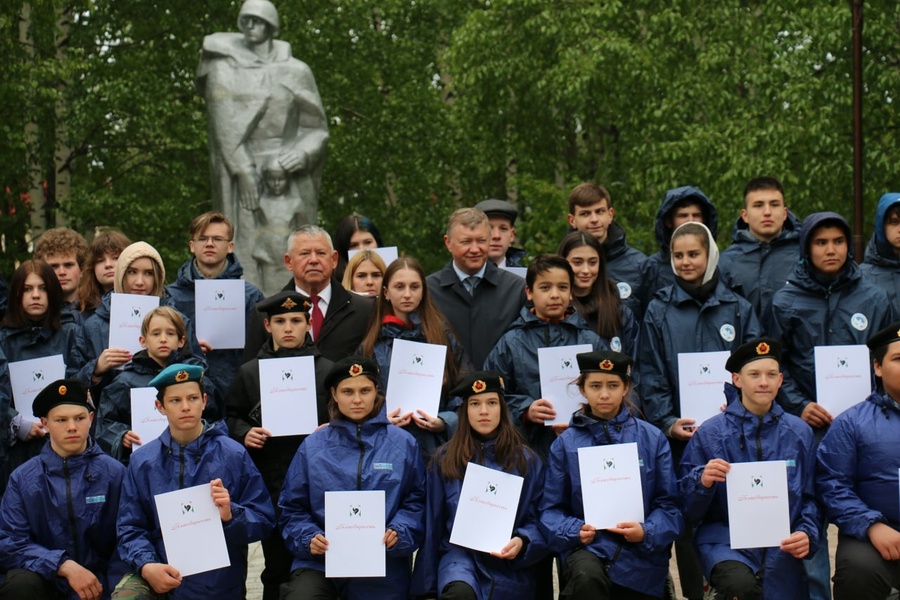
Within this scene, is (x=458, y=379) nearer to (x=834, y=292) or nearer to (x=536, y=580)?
(x=536, y=580)

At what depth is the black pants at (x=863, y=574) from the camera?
6.89 metres

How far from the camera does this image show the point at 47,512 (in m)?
7.27

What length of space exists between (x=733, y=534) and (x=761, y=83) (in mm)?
13399

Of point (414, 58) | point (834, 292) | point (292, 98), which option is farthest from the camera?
point (414, 58)

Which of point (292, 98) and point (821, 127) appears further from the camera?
point (821, 127)

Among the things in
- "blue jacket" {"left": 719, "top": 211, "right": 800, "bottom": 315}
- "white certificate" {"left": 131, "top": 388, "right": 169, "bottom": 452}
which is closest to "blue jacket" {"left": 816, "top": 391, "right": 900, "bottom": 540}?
"blue jacket" {"left": 719, "top": 211, "right": 800, "bottom": 315}

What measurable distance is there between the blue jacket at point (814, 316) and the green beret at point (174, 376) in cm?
331

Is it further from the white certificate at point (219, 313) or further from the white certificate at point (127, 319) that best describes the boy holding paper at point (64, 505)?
the white certificate at point (219, 313)

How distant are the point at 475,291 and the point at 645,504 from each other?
2.00 meters

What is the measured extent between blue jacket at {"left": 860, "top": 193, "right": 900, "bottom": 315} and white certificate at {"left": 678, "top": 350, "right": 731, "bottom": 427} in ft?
4.10

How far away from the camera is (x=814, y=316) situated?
7867 mm

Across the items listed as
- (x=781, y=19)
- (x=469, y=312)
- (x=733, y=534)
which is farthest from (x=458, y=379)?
(x=781, y=19)

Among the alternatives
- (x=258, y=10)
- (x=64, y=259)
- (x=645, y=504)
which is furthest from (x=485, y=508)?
(x=258, y=10)

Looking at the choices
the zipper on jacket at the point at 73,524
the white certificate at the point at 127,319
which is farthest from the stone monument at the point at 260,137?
the zipper on jacket at the point at 73,524
